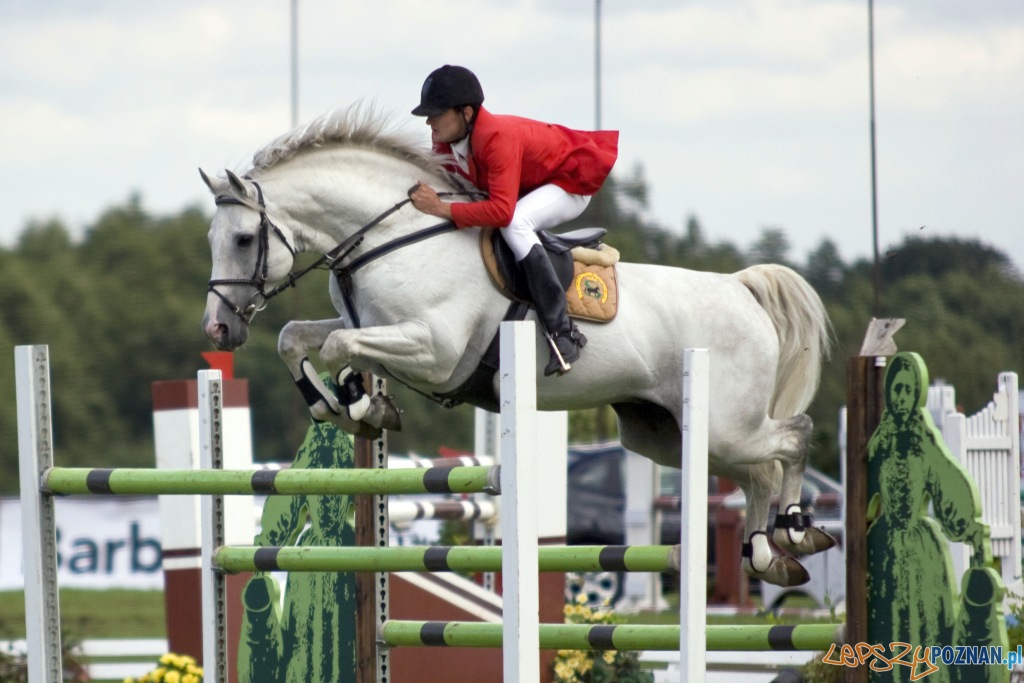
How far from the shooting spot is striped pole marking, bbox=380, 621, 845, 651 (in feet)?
11.8

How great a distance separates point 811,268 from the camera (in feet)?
40.6

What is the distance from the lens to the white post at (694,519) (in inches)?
123

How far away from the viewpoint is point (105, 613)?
10.4 metres

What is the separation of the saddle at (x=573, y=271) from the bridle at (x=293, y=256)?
0.15 meters

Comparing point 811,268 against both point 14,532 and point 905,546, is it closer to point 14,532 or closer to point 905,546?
point 14,532

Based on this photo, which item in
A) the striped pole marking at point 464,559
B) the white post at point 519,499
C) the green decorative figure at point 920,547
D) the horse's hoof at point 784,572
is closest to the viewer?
the white post at point 519,499

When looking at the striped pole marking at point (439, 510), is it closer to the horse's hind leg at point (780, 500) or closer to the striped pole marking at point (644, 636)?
the horse's hind leg at point (780, 500)

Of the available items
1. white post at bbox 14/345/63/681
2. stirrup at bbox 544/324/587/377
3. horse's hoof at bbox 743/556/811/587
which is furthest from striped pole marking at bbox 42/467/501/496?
horse's hoof at bbox 743/556/811/587

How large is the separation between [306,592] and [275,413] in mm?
14575

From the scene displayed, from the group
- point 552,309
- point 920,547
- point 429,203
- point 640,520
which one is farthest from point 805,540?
point 640,520

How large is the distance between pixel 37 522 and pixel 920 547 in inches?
87.5

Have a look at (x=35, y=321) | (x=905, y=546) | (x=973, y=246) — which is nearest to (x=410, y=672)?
(x=905, y=546)

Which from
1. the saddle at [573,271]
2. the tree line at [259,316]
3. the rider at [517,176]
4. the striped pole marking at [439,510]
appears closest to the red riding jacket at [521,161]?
the rider at [517,176]

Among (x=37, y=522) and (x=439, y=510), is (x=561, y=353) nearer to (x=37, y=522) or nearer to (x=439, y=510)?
(x=37, y=522)
